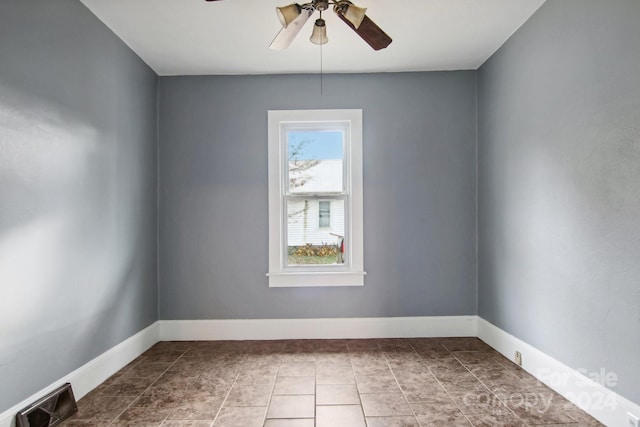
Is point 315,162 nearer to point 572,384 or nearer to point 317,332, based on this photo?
point 317,332

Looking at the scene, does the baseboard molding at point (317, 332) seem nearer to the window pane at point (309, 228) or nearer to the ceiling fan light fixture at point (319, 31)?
the window pane at point (309, 228)

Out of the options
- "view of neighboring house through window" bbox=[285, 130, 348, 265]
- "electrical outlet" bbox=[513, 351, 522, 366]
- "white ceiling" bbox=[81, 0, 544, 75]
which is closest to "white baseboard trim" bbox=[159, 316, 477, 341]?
"view of neighboring house through window" bbox=[285, 130, 348, 265]

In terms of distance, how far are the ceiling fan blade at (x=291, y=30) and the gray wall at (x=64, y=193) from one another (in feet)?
4.46

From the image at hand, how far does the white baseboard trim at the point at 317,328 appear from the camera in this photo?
3.77 m

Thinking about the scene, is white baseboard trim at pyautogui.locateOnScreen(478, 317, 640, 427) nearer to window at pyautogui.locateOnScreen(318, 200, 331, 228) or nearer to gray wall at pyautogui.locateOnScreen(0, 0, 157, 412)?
window at pyautogui.locateOnScreen(318, 200, 331, 228)

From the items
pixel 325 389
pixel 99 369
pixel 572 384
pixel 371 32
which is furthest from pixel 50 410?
pixel 572 384

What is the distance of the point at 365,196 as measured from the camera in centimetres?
383

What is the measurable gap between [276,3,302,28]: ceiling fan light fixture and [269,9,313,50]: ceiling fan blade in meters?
0.05

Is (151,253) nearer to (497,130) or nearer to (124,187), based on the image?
(124,187)

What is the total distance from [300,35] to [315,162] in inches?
49.1

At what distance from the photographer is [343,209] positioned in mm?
3900

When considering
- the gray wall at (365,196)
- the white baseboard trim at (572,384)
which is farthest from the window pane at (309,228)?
the white baseboard trim at (572,384)

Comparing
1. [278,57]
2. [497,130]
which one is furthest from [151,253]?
[497,130]

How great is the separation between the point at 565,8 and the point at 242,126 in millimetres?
2780
